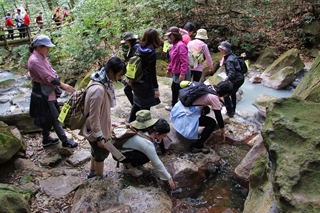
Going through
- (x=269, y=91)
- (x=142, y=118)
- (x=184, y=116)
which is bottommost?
(x=269, y=91)

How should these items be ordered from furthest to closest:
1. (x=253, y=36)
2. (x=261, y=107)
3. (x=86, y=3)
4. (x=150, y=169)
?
1. (x=253, y=36)
2. (x=86, y=3)
3. (x=261, y=107)
4. (x=150, y=169)

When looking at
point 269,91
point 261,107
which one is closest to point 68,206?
point 261,107

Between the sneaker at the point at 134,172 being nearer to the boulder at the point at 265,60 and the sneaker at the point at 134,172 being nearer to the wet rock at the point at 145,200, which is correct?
the wet rock at the point at 145,200

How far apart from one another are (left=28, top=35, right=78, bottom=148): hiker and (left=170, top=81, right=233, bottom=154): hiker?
1672mm

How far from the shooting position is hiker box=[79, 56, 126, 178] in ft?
8.66

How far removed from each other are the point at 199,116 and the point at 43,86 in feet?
7.64

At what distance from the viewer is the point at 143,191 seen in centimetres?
309

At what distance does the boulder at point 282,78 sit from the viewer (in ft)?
25.2

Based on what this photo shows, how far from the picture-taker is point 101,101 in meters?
2.67

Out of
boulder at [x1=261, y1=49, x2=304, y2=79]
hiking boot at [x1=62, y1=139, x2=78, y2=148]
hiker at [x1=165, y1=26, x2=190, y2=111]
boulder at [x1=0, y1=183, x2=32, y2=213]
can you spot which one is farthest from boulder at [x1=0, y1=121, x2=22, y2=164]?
boulder at [x1=261, y1=49, x2=304, y2=79]

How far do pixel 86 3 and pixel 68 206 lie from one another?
852 centimetres

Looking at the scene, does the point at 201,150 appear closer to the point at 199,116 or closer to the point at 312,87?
the point at 199,116

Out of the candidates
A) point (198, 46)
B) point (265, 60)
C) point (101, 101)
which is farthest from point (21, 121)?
point (265, 60)

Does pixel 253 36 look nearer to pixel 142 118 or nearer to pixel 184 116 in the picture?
pixel 184 116
